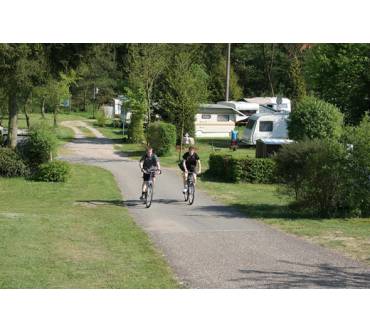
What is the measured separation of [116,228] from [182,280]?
164 inches

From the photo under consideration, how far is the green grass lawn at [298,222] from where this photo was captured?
34.0 feet

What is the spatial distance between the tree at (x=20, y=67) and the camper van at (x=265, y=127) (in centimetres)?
1358

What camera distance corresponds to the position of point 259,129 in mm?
33469

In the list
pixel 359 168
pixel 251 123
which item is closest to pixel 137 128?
pixel 251 123

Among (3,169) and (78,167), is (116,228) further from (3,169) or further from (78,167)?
(78,167)

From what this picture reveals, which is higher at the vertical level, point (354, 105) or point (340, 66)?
point (340, 66)

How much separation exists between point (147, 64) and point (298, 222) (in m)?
20.8

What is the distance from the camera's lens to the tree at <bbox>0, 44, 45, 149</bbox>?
21812 mm

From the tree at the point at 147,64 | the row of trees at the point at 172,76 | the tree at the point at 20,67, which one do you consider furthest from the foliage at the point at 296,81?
the tree at the point at 20,67

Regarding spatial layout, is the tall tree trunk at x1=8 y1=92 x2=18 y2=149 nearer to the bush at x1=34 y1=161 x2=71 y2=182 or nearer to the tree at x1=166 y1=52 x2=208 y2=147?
the bush at x1=34 y1=161 x2=71 y2=182

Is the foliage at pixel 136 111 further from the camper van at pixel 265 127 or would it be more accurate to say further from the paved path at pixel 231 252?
the paved path at pixel 231 252

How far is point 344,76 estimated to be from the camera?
34.5 meters
